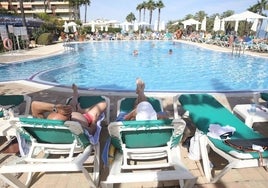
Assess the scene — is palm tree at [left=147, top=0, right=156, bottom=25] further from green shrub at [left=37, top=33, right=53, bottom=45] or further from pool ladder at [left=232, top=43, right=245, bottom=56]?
pool ladder at [left=232, top=43, right=245, bottom=56]

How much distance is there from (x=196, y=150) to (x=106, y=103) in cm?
172

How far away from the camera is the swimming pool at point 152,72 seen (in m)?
9.75

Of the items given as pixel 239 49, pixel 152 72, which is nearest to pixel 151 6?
pixel 239 49

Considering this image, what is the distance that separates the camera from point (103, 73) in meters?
12.1

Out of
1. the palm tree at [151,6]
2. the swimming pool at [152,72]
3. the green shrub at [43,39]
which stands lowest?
the swimming pool at [152,72]

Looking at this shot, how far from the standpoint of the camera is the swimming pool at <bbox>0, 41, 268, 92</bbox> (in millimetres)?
9750

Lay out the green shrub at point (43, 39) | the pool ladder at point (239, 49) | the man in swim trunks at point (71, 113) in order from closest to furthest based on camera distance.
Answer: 1. the man in swim trunks at point (71, 113)
2. the pool ladder at point (239, 49)
3. the green shrub at point (43, 39)

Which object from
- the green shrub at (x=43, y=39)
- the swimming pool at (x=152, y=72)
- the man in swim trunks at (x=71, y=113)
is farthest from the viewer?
the green shrub at (x=43, y=39)

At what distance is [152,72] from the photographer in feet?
39.9

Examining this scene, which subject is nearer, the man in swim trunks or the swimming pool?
the man in swim trunks

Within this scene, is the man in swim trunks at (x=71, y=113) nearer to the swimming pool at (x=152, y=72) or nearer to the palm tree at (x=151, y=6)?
the swimming pool at (x=152, y=72)

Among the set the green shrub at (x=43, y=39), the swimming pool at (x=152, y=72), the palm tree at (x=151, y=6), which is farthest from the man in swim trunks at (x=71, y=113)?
the palm tree at (x=151, y=6)

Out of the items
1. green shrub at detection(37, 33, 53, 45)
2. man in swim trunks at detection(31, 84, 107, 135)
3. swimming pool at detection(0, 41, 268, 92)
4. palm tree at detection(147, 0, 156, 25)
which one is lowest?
swimming pool at detection(0, 41, 268, 92)

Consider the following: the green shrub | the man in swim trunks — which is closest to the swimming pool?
the man in swim trunks
